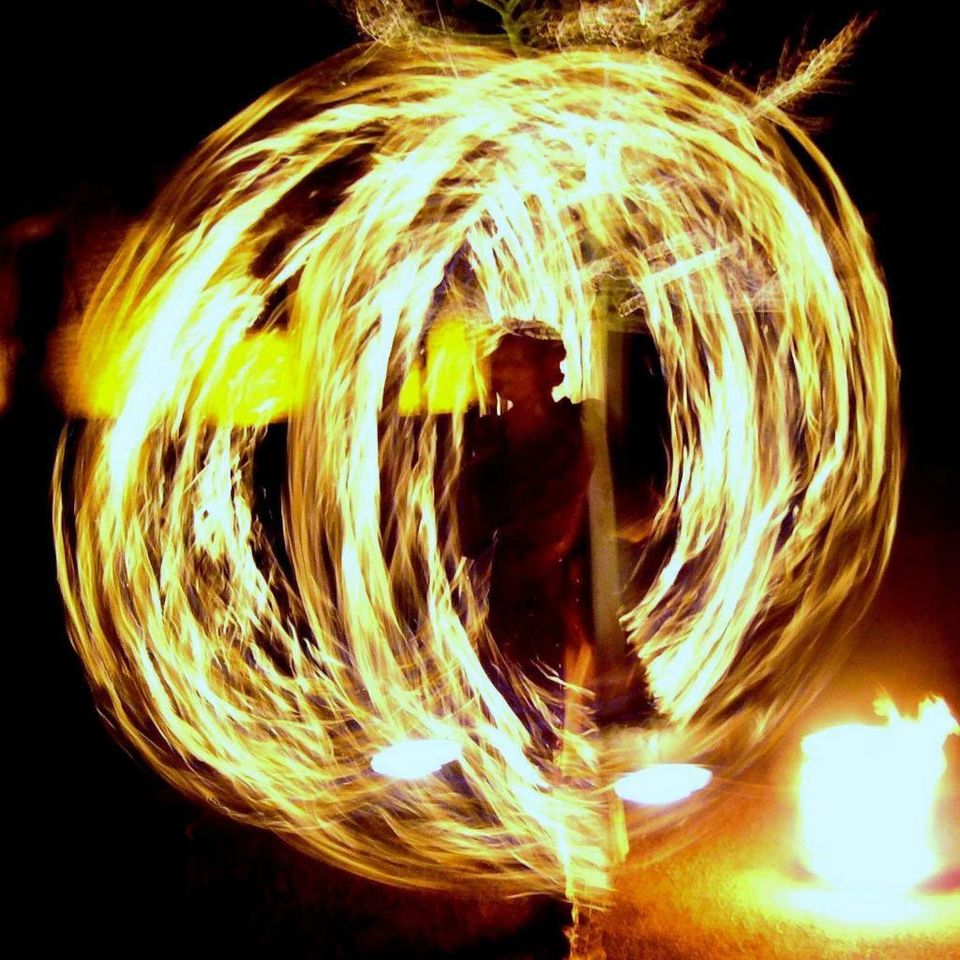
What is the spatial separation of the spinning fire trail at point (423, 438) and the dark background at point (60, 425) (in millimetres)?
184

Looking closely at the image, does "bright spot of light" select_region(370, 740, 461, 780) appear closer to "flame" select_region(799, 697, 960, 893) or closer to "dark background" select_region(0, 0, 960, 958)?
"dark background" select_region(0, 0, 960, 958)

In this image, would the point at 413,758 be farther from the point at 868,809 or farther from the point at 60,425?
the point at 60,425

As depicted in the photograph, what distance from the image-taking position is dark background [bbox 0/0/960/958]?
13.0 feet

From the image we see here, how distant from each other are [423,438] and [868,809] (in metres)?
3.08

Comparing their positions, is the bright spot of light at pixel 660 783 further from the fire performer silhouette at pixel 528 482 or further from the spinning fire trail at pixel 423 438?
the fire performer silhouette at pixel 528 482

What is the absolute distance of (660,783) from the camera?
4812mm

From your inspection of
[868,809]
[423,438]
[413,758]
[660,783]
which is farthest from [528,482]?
[423,438]

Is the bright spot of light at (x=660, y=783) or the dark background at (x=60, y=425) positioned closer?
the dark background at (x=60, y=425)

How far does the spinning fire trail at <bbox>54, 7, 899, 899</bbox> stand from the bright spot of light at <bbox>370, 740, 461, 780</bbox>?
4cm

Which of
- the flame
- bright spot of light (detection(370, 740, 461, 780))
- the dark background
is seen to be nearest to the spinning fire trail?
bright spot of light (detection(370, 740, 461, 780))

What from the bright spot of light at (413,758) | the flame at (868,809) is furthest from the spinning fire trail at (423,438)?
the flame at (868,809)

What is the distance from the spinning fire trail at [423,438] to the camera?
470cm

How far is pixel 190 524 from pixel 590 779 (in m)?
2.27

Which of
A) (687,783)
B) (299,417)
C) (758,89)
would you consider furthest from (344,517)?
(758,89)
